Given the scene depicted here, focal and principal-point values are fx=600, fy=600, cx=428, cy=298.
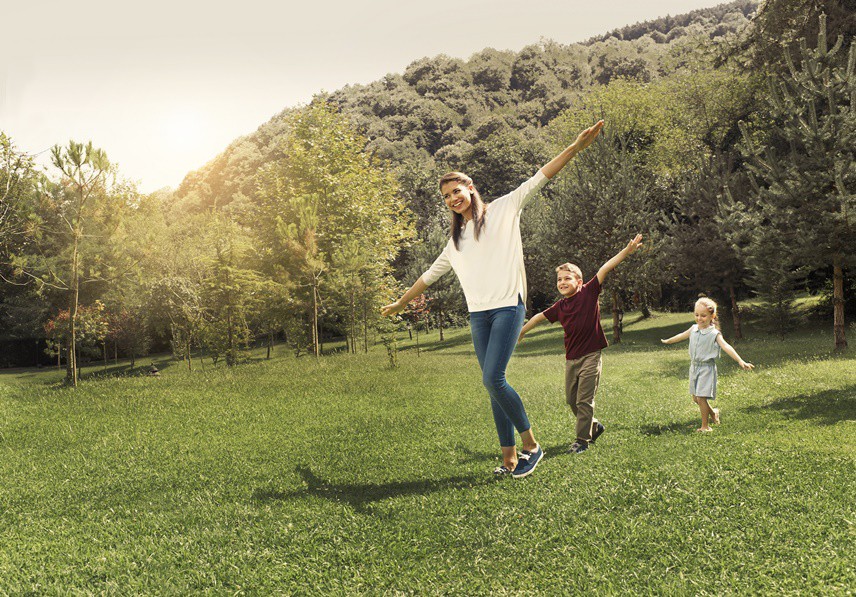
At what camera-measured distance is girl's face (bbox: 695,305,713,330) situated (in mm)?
8445

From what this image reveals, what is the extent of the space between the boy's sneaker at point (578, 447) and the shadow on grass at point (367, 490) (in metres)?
1.44

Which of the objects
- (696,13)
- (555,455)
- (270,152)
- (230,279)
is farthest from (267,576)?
(696,13)

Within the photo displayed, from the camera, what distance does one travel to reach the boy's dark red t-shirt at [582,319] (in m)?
6.89

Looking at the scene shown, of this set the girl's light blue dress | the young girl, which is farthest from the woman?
the girl's light blue dress

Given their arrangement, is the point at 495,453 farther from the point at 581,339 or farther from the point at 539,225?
the point at 539,225

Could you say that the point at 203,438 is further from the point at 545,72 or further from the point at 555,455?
the point at 545,72

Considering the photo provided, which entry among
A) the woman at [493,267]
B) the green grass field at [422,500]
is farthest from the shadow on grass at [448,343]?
the woman at [493,267]

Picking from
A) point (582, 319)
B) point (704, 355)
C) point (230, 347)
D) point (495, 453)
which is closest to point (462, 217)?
point (582, 319)

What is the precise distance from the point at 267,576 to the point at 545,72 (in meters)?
133

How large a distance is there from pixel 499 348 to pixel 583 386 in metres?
1.95

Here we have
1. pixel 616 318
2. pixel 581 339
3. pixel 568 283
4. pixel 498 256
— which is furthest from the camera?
pixel 616 318

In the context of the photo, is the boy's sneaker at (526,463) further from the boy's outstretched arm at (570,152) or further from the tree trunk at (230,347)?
the tree trunk at (230,347)

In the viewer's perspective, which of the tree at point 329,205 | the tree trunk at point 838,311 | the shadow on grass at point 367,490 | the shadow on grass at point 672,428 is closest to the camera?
the shadow on grass at point 367,490

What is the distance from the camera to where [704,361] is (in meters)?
8.53
